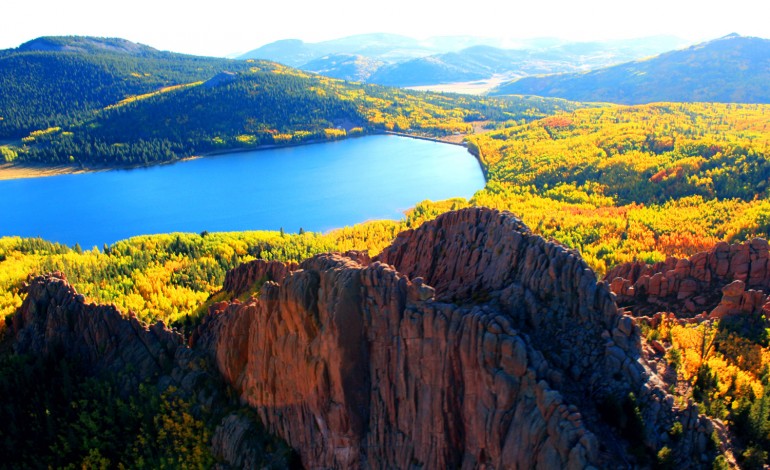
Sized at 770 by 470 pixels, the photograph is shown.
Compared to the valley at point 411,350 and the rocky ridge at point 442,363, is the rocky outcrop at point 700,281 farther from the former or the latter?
the rocky ridge at point 442,363

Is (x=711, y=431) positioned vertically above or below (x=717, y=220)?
above

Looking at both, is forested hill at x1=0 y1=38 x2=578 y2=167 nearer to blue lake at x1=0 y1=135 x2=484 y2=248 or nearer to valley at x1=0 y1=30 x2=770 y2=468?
blue lake at x1=0 y1=135 x2=484 y2=248

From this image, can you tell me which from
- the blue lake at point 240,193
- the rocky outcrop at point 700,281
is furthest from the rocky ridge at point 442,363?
the blue lake at point 240,193

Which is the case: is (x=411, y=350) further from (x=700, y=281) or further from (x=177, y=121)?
(x=177, y=121)

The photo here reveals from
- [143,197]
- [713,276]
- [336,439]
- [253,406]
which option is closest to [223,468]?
[253,406]

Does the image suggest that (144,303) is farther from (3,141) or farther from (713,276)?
(3,141)

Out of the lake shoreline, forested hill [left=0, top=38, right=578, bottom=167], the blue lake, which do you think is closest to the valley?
the blue lake
